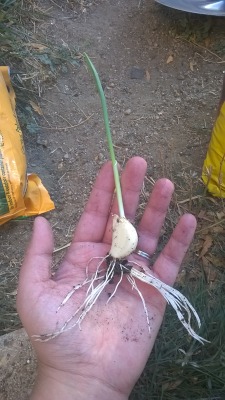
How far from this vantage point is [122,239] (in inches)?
47.1

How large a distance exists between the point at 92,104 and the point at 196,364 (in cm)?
115

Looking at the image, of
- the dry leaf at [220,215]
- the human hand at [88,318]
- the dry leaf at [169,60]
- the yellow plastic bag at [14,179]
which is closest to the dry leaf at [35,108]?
the yellow plastic bag at [14,179]

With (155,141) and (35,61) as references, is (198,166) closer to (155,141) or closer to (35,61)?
(155,141)

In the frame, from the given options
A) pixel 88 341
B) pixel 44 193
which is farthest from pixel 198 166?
pixel 88 341

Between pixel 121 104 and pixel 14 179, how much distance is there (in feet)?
2.01

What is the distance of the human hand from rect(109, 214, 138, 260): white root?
0.17 feet

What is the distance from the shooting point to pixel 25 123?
2.04 m

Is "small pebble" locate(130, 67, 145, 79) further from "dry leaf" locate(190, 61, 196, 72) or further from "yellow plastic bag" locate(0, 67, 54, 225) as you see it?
"yellow plastic bag" locate(0, 67, 54, 225)

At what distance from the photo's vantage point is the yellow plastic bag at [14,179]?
1.72m

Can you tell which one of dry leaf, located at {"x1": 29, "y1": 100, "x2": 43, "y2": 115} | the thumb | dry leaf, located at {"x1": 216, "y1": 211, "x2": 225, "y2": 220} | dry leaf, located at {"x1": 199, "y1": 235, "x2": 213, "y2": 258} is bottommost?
dry leaf, located at {"x1": 199, "y1": 235, "x2": 213, "y2": 258}

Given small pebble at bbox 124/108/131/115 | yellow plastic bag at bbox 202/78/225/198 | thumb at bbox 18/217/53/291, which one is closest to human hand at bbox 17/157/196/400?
thumb at bbox 18/217/53/291

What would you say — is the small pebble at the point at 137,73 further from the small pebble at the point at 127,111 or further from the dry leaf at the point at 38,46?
the dry leaf at the point at 38,46

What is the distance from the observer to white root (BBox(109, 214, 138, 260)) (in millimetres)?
1193

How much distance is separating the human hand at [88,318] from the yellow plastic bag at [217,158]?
0.57 m
